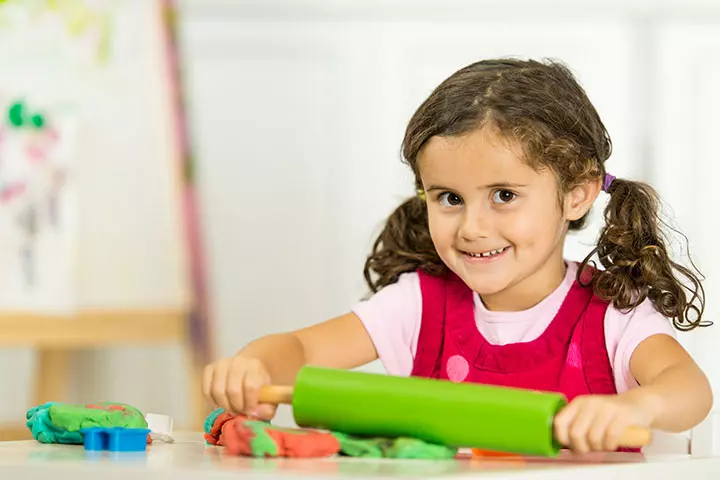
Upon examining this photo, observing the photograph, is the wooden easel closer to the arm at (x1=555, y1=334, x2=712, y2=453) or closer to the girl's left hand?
the arm at (x1=555, y1=334, x2=712, y2=453)

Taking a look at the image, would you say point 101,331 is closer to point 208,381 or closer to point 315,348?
point 315,348

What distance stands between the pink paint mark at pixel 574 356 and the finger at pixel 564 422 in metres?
0.40

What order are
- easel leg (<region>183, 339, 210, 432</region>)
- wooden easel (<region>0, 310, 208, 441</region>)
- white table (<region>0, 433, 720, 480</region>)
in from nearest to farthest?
1. white table (<region>0, 433, 720, 480</region>)
2. wooden easel (<region>0, 310, 208, 441</region>)
3. easel leg (<region>183, 339, 210, 432</region>)

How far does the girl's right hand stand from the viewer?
0.94m

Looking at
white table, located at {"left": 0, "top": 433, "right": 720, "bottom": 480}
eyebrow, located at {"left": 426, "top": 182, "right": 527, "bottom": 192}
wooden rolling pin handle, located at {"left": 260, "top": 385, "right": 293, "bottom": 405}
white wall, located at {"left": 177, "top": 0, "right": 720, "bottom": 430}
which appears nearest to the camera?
white table, located at {"left": 0, "top": 433, "right": 720, "bottom": 480}

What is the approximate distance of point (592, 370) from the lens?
118 cm

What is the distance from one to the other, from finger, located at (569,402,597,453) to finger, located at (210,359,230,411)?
31cm

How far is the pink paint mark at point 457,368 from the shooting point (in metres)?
1.25

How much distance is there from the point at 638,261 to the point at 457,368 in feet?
0.79

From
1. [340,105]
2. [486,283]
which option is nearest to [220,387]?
[486,283]

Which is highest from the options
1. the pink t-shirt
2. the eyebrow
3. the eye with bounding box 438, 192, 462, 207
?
the eyebrow

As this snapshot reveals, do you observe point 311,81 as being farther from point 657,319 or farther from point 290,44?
point 657,319

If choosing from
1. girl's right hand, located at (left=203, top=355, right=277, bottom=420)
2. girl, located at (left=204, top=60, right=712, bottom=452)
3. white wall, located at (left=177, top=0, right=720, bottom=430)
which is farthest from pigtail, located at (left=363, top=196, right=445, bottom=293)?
white wall, located at (left=177, top=0, right=720, bottom=430)

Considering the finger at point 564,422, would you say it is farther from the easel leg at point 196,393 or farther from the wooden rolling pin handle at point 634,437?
the easel leg at point 196,393
